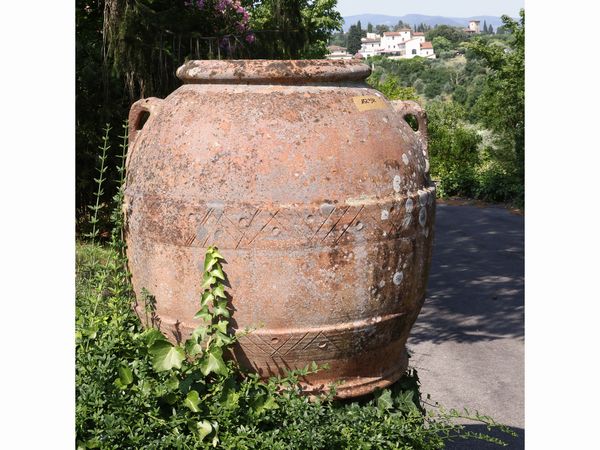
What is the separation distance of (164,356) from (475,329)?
4.75 m

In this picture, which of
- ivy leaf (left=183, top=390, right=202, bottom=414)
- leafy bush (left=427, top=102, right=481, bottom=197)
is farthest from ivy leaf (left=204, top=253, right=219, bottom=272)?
leafy bush (left=427, top=102, right=481, bottom=197)

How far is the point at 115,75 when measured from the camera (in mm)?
7469

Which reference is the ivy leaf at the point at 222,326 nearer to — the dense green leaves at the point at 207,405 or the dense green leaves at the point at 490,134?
the dense green leaves at the point at 207,405

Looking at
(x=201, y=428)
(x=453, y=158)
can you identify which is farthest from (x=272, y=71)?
(x=453, y=158)

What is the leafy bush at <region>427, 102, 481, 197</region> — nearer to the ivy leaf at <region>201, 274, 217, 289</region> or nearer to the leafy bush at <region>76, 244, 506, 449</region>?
the leafy bush at <region>76, 244, 506, 449</region>

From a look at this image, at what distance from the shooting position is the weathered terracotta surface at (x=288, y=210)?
311 cm

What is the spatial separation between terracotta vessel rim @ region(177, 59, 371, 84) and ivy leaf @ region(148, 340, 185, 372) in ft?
3.68

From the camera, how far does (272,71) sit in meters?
3.26

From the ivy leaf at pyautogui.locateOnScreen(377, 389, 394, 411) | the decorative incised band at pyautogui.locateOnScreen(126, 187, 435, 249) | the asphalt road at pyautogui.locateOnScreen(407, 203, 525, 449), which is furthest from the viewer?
the asphalt road at pyautogui.locateOnScreen(407, 203, 525, 449)

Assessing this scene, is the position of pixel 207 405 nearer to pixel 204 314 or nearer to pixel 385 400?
pixel 204 314

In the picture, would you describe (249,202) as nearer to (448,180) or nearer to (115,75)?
(115,75)

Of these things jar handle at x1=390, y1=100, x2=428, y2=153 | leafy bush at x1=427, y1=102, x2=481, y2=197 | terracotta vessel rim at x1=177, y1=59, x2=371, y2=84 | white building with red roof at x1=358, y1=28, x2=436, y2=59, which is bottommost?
leafy bush at x1=427, y1=102, x2=481, y2=197

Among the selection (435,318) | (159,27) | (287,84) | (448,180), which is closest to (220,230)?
(287,84)

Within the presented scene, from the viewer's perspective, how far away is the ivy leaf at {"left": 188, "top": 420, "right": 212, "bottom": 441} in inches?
124
